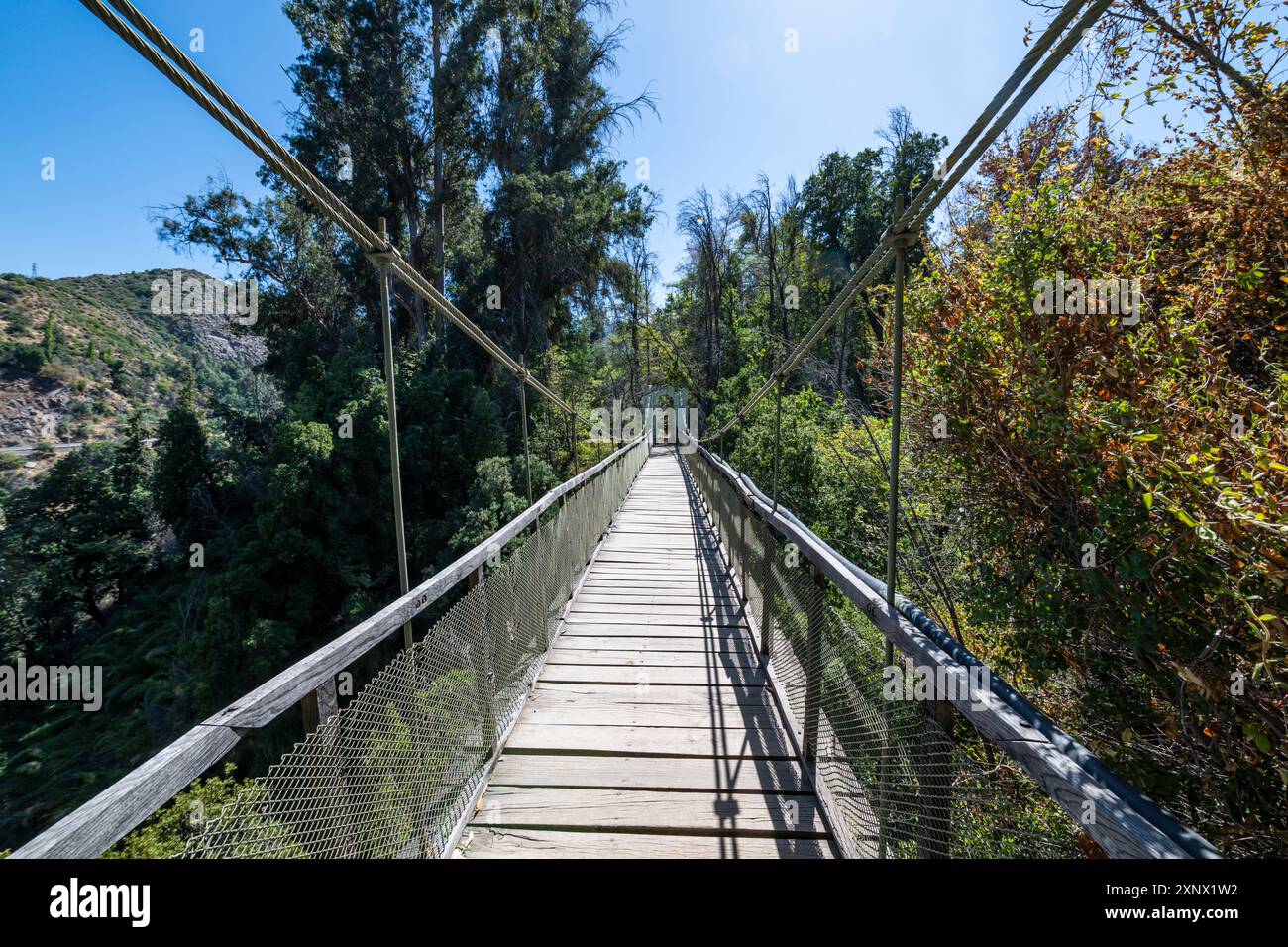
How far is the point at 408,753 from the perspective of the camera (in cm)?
164

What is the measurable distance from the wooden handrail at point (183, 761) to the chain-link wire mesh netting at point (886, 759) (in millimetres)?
1316

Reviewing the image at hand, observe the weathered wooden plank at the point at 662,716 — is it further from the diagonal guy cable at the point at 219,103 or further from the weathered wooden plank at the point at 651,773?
the diagonal guy cable at the point at 219,103

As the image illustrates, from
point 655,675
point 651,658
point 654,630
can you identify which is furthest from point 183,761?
point 654,630

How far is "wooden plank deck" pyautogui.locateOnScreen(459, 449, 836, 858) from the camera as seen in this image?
1.78 meters

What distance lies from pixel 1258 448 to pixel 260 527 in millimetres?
16653

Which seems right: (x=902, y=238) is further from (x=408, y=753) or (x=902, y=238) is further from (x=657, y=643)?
(x=657, y=643)

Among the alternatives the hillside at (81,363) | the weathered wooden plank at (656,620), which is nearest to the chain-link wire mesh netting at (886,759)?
the weathered wooden plank at (656,620)

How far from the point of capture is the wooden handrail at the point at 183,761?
2.07 ft

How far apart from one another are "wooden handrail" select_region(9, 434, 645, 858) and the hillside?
4163cm

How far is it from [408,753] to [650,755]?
957mm

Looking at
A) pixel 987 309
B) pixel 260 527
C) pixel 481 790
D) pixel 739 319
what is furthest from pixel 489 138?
pixel 481 790

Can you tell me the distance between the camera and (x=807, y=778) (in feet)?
6.77
